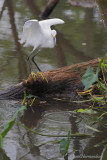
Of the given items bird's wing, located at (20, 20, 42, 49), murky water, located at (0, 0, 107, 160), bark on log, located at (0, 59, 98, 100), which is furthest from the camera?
bird's wing, located at (20, 20, 42, 49)

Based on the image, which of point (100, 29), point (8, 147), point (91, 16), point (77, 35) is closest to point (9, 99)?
point (8, 147)

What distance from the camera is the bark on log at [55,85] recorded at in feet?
14.1

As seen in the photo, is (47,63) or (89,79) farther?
(47,63)

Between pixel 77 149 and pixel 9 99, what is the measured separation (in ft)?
4.88

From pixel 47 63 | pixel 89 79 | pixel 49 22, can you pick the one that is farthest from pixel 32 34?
pixel 89 79

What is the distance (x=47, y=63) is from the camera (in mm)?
5750

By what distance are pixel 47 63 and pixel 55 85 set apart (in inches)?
55.1

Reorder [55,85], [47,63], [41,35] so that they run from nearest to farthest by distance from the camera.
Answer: [55,85], [41,35], [47,63]

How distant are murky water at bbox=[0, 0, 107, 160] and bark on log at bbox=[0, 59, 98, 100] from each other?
0.17m

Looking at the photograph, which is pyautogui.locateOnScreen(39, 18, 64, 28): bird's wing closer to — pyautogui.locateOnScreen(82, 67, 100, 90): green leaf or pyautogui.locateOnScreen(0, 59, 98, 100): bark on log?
pyautogui.locateOnScreen(0, 59, 98, 100): bark on log

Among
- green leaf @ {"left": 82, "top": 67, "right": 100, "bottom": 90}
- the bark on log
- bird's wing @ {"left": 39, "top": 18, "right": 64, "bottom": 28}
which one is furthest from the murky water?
bird's wing @ {"left": 39, "top": 18, "right": 64, "bottom": 28}

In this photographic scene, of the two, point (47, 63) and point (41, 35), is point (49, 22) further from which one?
point (47, 63)

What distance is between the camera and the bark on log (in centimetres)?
430

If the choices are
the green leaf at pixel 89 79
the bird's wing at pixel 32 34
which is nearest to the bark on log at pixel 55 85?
the bird's wing at pixel 32 34
